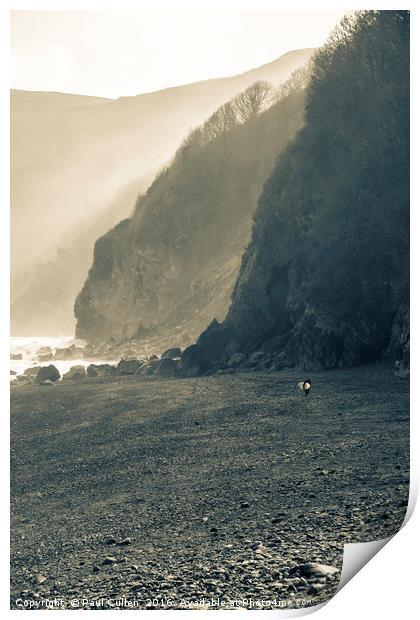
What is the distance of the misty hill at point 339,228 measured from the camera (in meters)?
6.35

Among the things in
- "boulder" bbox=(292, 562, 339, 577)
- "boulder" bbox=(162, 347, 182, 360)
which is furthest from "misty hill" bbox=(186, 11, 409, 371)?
"boulder" bbox=(292, 562, 339, 577)

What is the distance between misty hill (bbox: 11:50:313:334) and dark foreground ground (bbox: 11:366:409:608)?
1.03 metres

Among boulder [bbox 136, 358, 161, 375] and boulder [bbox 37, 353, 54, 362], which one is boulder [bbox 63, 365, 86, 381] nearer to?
boulder [bbox 37, 353, 54, 362]

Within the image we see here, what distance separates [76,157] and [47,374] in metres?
2.22

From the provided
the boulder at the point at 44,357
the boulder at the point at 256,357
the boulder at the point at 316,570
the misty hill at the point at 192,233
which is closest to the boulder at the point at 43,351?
the boulder at the point at 44,357

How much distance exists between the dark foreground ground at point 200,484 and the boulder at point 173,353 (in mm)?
271

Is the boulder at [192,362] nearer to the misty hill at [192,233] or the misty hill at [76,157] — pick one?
Result: the misty hill at [192,233]

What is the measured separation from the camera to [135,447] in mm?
5898

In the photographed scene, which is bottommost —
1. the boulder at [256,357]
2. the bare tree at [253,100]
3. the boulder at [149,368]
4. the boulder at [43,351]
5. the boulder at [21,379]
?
the boulder at [21,379]

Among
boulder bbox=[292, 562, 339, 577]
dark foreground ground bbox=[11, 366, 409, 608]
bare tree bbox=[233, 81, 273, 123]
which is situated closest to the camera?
boulder bbox=[292, 562, 339, 577]

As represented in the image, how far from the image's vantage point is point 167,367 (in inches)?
265

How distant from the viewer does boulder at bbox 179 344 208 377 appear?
21.9 ft

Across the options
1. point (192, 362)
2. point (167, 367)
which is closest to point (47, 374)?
point (167, 367)
